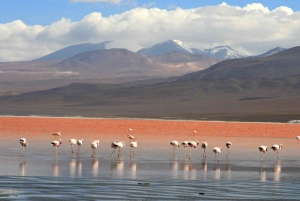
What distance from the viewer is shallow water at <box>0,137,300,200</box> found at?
552 inches

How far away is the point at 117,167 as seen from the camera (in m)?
20.2

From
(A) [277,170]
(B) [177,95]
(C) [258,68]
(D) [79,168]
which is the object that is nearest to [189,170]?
(A) [277,170]

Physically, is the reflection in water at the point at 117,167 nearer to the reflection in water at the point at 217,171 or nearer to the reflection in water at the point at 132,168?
the reflection in water at the point at 132,168

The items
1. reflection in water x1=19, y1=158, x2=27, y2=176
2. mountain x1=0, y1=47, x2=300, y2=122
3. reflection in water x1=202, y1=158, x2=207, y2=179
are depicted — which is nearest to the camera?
reflection in water x1=19, y1=158, x2=27, y2=176

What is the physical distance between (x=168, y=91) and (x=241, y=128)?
78.0 meters

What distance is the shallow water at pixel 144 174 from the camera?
14031 millimetres

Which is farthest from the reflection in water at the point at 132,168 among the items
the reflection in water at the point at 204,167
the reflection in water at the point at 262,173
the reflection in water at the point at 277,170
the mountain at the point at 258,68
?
the mountain at the point at 258,68

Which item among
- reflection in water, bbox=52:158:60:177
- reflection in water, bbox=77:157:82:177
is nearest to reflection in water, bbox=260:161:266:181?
reflection in water, bbox=77:157:82:177

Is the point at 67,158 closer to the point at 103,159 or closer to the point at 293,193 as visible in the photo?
the point at 103,159

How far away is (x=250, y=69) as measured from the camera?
536 ft

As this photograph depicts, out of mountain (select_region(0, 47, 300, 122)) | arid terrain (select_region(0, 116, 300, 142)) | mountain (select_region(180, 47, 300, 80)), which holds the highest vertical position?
mountain (select_region(180, 47, 300, 80))

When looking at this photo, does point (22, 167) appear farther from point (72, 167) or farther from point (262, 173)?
point (262, 173)

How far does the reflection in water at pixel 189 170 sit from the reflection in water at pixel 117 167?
182 cm

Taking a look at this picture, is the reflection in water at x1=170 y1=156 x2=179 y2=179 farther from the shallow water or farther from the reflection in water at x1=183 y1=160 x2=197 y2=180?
the reflection in water at x1=183 y1=160 x2=197 y2=180
